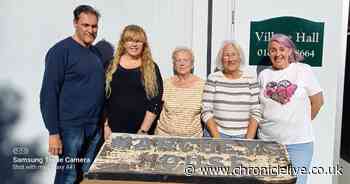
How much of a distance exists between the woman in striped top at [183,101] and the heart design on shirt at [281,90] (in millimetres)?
352

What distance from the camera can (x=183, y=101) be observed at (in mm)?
2316

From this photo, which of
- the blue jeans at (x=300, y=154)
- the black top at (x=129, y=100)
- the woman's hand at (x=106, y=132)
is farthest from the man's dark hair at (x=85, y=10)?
the blue jeans at (x=300, y=154)

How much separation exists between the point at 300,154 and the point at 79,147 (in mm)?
1155

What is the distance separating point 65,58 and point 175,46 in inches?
22.1

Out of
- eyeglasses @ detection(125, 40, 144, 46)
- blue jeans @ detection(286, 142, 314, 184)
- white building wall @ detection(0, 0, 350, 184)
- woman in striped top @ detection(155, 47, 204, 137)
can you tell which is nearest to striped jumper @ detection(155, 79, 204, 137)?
woman in striped top @ detection(155, 47, 204, 137)

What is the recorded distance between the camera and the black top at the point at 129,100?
7.57ft

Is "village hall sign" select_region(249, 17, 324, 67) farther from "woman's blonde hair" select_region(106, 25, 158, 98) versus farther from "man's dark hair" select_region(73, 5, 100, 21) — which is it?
"man's dark hair" select_region(73, 5, 100, 21)

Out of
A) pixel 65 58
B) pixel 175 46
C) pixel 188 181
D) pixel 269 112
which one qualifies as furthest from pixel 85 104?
pixel 269 112

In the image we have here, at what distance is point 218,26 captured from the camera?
226cm

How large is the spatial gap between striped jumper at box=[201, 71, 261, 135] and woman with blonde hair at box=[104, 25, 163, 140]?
258 millimetres

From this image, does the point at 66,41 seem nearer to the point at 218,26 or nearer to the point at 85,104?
the point at 85,104

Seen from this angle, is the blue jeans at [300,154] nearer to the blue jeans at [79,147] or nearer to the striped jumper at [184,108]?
the striped jumper at [184,108]

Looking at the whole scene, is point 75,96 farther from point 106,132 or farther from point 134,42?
point 134,42

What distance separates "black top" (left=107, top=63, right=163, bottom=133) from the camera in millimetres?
2307
